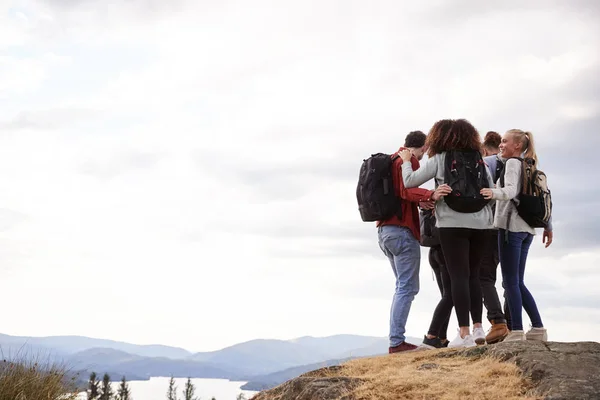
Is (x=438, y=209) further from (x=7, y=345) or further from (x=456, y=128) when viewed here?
(x=7, y=345)

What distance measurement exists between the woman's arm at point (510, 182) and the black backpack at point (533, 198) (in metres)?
0.17

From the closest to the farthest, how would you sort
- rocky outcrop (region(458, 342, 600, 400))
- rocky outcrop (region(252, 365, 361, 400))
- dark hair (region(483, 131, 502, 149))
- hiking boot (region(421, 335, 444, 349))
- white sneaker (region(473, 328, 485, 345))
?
rocky outcrop (region(458, 342, 600, 400)) → rocky outcrop (region(252, 365, 361, 400)) → white sneaker (region(473, 328, 485, 345)) → hiking boot (region(421, 335, 444, 349)) → dark hair (region(483, 131, 502, 149))

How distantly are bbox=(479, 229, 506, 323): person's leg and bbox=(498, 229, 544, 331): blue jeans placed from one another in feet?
1.19

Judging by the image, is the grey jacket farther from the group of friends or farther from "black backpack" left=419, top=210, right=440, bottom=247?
"black backpack" left=419, top=210, right=440, bottom=247

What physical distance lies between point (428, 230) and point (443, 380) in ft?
7.43

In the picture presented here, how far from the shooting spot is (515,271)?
330 inches

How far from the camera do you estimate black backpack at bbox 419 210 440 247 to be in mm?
8641

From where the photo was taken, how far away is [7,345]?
1030cm

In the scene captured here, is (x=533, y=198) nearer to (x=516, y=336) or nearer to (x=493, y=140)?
(x=493, y=140)

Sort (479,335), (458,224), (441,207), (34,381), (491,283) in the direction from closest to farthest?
(458,224), (441,207), (479,335), (491,283), (34,381)

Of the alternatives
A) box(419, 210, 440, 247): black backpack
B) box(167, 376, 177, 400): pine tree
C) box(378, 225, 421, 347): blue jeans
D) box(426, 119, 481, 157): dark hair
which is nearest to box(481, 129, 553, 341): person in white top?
box(426, 119, 481, 157): dark hair

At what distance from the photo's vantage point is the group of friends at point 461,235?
7.97 metres

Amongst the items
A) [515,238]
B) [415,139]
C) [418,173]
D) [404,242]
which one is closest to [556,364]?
[515,238]

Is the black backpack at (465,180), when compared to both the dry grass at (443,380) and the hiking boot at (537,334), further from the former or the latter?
the hiking boot at (537,334)
